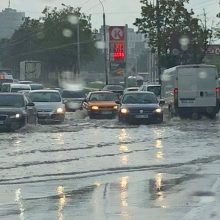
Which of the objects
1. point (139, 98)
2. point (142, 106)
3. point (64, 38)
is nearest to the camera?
point (142, 106)

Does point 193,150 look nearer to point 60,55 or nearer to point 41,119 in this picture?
point 41,119

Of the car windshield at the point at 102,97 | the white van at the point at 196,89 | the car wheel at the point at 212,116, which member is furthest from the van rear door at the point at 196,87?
the car windshield at the point at 102,97

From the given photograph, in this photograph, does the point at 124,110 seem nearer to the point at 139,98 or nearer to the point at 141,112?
the point at 141,112

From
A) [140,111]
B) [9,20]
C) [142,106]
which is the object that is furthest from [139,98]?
[9,20]

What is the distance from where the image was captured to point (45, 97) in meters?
33.2

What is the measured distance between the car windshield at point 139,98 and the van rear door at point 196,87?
2.77 metres

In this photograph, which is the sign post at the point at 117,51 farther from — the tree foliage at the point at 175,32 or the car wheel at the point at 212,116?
the car wheel at the point at 212,116

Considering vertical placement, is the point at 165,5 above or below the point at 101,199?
above

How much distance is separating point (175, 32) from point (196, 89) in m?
25.5

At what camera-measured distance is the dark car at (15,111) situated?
87.4 ft

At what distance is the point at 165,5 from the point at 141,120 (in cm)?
2995

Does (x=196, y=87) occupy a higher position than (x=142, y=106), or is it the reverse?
(x=196, y=87)

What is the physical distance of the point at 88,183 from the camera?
521 inches

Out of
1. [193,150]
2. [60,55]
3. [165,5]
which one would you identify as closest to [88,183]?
[193,150]
